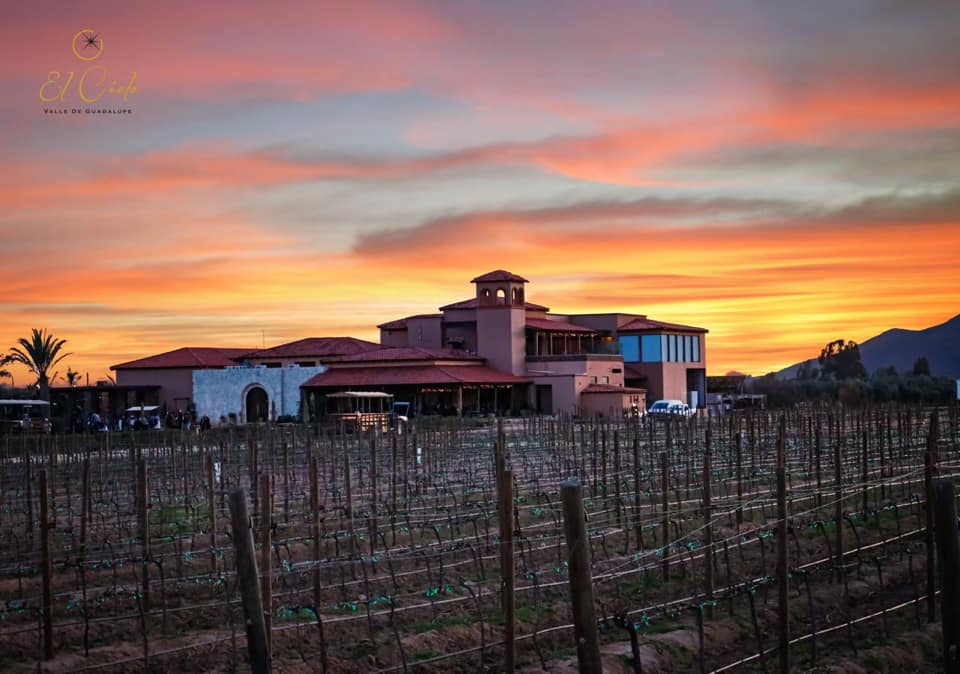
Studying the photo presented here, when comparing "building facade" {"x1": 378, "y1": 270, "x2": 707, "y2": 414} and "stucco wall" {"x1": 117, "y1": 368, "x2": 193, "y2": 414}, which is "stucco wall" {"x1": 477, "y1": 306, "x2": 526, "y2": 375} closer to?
"building facade" {"x1": 378, "y1": 270, "x2": 707, "y2": 414}

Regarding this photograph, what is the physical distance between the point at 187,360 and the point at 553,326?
17098 millimetres

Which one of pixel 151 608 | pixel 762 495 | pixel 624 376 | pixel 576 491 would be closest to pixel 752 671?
pixel 576 491

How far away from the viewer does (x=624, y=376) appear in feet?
198

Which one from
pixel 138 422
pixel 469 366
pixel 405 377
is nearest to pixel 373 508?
pixel 405 377

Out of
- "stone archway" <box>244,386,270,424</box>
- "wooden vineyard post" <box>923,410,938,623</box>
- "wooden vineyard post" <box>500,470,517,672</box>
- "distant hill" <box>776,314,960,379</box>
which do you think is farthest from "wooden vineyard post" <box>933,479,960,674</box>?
"distant hill" <box>776,314,960,379</box>

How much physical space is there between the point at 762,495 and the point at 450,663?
10.1 metres

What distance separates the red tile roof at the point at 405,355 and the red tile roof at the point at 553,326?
14.0 ft

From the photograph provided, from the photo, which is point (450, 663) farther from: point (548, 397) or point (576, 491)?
point (548, 397)

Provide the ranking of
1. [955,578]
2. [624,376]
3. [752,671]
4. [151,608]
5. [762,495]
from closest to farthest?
[955,578], [752,671], [151,608], [762,495], [624,376]

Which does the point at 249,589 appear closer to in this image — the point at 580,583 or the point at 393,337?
the point at 580,583

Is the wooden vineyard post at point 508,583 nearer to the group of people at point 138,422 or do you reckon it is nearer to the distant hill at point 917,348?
the group of people at point 138,422

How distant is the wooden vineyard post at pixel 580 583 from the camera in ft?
21.3

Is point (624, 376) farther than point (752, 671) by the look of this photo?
Yes

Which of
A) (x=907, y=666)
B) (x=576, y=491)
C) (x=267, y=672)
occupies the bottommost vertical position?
(x=907, y=666)
